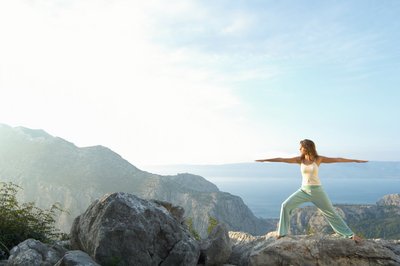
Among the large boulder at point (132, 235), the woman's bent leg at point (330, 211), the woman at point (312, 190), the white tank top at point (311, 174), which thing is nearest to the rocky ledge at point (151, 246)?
the large boulder at point (132, 235)

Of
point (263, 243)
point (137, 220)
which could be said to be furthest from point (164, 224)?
point (263, 243)

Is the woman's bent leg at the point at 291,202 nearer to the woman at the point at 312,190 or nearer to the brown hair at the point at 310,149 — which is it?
the woman at the point at 312,190

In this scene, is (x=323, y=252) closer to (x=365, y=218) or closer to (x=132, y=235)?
(x=132, y=235)

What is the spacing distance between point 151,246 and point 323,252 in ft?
15.7

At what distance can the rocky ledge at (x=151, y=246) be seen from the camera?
9727 millimetres

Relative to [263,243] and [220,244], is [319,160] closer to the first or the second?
[263,243]

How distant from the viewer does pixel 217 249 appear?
1161cm

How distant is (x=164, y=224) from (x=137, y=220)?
3.06 ft

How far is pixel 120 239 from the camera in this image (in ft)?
32.0

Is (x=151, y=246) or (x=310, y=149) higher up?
(x=310, y=149)

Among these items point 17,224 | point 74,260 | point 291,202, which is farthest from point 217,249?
point 17,224

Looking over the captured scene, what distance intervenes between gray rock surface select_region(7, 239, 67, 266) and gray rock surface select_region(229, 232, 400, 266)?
5584 millimetres

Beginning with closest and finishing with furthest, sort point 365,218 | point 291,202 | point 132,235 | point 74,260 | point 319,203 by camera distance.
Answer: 1. point 74,260
2. point 132,235
3. point 319,203
4. point 291,202
5. point 365,218

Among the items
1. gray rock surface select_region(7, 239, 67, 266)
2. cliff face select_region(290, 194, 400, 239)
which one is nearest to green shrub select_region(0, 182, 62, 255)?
gray rock surface select_region(7, 239, 67, 266)
